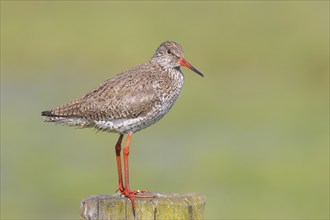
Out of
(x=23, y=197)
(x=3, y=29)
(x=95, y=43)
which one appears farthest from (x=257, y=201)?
(x=3, y=29)

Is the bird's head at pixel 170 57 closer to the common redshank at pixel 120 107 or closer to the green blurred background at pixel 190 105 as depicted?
the common redshank at pixel 120 107

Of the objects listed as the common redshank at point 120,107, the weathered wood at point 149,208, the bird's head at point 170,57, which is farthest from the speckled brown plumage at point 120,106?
the weathered wood at point 149,208

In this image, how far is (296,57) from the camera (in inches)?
825

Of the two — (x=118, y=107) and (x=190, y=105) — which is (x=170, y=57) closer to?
(x=118, y=107)

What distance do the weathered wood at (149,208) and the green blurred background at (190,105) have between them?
19.4 feet

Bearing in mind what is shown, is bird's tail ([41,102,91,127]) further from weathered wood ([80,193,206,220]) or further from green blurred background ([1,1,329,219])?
green blurred background ([1,1,329,219])

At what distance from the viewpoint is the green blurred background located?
1298 centimetres

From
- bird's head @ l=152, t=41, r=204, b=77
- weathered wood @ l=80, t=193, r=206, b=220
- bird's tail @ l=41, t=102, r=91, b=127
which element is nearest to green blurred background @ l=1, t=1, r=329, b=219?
bird's head @ l=152, t=41, r=204, b=77

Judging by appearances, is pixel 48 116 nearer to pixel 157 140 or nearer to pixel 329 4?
pixel 157 140

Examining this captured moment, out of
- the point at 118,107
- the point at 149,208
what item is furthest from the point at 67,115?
the point at 149,208

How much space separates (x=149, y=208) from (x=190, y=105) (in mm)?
11383

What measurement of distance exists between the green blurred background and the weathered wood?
5.92 meters

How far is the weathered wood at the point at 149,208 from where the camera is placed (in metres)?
6.00

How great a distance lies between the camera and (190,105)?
17406mm
